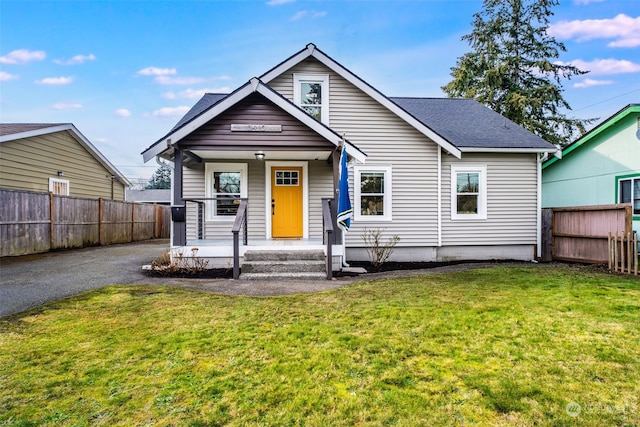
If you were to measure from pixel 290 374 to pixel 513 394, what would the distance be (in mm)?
1784

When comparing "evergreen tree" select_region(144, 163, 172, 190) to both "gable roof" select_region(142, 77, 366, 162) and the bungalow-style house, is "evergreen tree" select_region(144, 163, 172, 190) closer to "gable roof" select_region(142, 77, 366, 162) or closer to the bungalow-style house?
the bungalow-style house

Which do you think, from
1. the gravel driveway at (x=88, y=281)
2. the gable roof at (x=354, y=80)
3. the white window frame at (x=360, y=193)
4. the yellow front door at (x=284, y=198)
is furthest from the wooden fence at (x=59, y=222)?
the white window frame at (x=360, y=193)

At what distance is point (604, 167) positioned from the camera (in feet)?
38.3

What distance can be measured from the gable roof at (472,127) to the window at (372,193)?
203 centimetres

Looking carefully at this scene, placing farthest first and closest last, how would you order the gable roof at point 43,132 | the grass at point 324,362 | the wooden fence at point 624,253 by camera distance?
the gable roof at point 43,132 → the wooden fence at point 624,253 → the grass at point 324,362

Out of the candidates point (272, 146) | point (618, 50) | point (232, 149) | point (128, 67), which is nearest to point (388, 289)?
point (272, 146)

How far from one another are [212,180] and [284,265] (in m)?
3.82

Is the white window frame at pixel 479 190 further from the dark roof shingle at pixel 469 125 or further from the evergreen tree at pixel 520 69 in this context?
the evergreen tree at pixel 520 69

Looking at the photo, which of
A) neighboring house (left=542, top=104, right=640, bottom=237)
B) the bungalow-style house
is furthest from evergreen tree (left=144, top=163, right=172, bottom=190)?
neighboring house (left=542, top=104, right=640, bottom=237)

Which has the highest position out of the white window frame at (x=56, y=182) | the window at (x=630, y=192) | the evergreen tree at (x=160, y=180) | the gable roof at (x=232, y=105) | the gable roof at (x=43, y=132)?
the evergreen tree at (x=160, y=180)

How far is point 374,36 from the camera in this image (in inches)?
665

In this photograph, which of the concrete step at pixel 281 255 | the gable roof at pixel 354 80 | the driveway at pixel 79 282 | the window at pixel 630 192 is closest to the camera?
the driveway at pixel 79 282

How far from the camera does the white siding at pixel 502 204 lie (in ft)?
34.5

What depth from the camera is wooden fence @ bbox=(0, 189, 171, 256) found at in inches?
408
